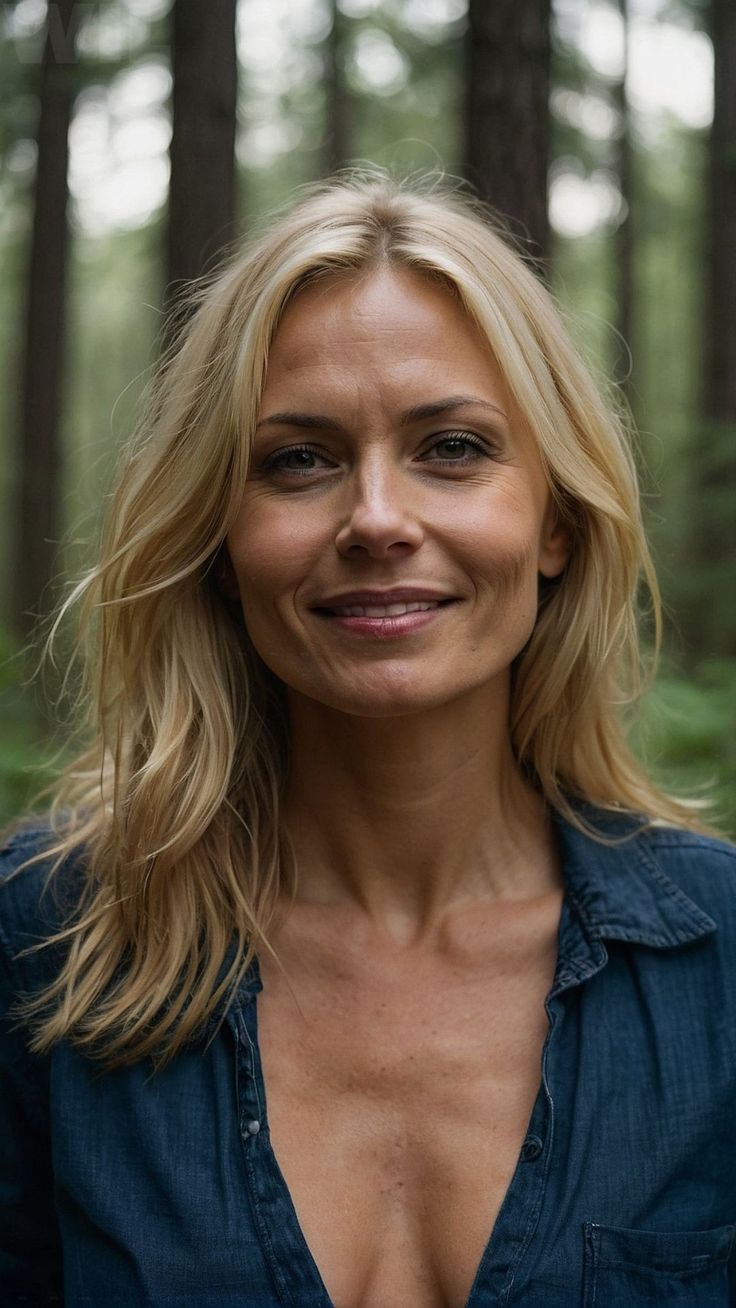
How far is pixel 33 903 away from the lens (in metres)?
2.76

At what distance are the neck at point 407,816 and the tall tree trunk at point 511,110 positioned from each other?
2582mm

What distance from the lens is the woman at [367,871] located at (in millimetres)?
2369

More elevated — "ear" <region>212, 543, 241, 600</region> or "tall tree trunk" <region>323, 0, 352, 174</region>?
"tall tree trunk" <region>323, 0, 352, 174</region>

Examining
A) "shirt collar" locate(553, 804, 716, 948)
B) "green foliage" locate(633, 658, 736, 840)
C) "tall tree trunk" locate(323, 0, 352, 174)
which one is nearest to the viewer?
"shirt collar" locate(553, 804, 716, 948)

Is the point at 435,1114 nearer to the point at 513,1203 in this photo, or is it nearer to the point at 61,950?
the point at 513,1203

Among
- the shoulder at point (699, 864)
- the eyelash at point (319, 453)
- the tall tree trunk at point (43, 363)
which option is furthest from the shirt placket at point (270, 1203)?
the tall tree trunk at point (43, 363)

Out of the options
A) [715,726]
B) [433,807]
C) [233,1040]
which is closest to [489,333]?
[433,807]

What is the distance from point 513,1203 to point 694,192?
821 inches

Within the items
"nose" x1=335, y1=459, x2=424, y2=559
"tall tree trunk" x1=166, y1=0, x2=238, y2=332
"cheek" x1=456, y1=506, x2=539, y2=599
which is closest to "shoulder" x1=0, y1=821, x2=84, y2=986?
"nose" x1=335, y1=459, x2=424, y2=559

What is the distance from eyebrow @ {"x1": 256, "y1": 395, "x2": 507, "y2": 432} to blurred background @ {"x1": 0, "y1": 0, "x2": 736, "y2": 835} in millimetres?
654

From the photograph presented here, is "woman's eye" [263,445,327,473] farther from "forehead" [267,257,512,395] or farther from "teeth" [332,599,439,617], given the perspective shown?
"teeth" [332,599,439,617]

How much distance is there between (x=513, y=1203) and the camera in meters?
2.32

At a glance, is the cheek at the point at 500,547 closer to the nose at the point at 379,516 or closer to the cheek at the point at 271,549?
the nose at the point at 379,516

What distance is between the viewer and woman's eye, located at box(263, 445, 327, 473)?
248cm
